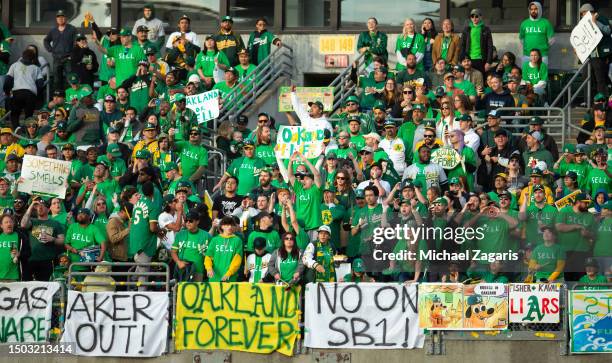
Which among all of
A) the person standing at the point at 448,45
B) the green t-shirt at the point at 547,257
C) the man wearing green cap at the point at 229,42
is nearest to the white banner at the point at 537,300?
the green t-shirt at the point at 547,257

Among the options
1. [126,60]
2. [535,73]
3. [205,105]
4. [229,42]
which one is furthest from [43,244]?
[535,73]

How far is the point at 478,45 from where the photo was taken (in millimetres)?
28906

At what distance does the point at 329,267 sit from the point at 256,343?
1465 mm

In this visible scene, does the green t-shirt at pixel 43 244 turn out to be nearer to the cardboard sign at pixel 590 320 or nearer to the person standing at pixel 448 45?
the cardboard sign at pixel 590 320

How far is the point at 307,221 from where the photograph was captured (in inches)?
939

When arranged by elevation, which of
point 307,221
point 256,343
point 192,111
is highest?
point 192,111

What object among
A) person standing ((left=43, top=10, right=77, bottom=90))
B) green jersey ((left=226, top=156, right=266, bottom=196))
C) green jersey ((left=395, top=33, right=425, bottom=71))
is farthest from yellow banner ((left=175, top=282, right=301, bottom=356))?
person standing ((left=43, top=10, right=77, bottom=90))

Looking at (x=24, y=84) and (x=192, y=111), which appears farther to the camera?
(x=24, y=84)

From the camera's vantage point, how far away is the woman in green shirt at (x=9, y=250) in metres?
23.9

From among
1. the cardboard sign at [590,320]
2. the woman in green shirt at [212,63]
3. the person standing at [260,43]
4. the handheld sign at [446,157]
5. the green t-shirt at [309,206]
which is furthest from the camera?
the person standing at [260,43]

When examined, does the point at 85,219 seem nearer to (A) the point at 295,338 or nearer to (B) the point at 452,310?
(A) the point at 295,338

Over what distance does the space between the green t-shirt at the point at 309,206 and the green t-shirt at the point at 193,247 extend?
137 cm

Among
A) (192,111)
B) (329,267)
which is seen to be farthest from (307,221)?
(192,111)

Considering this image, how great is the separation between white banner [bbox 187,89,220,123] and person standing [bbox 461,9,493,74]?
177 inches
